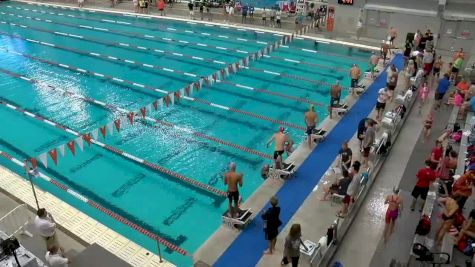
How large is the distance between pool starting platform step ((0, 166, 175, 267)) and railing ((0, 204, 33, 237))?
2.26 ft

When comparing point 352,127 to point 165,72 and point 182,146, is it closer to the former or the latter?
point 182,146

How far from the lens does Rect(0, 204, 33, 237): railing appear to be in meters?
7.23

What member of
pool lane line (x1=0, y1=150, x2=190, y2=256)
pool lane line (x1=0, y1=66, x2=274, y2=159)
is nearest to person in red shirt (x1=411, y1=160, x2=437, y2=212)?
pool lane line (x1=0, y1=66, x2=274, y2=159)

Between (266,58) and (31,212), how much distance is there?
11783 mm

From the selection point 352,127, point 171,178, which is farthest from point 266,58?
point 171,178

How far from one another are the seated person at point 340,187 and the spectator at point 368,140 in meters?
1.36

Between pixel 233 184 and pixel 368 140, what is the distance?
3575mm

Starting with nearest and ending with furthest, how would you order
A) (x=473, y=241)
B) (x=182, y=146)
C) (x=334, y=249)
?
1. (x=473, y=241)
2. (x=334, y=249)
3. (x=182, y=146)

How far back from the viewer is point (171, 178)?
985cm

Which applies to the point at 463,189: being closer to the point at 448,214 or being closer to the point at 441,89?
the point at 448,214

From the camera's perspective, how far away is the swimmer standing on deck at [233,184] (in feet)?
24.0

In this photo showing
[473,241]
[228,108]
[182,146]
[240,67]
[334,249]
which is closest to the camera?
[473,241]

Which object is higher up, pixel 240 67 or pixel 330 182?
pixel 240 67

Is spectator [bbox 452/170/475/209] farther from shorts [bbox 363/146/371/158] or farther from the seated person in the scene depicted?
shorts [bbox 363/146/371/158]
